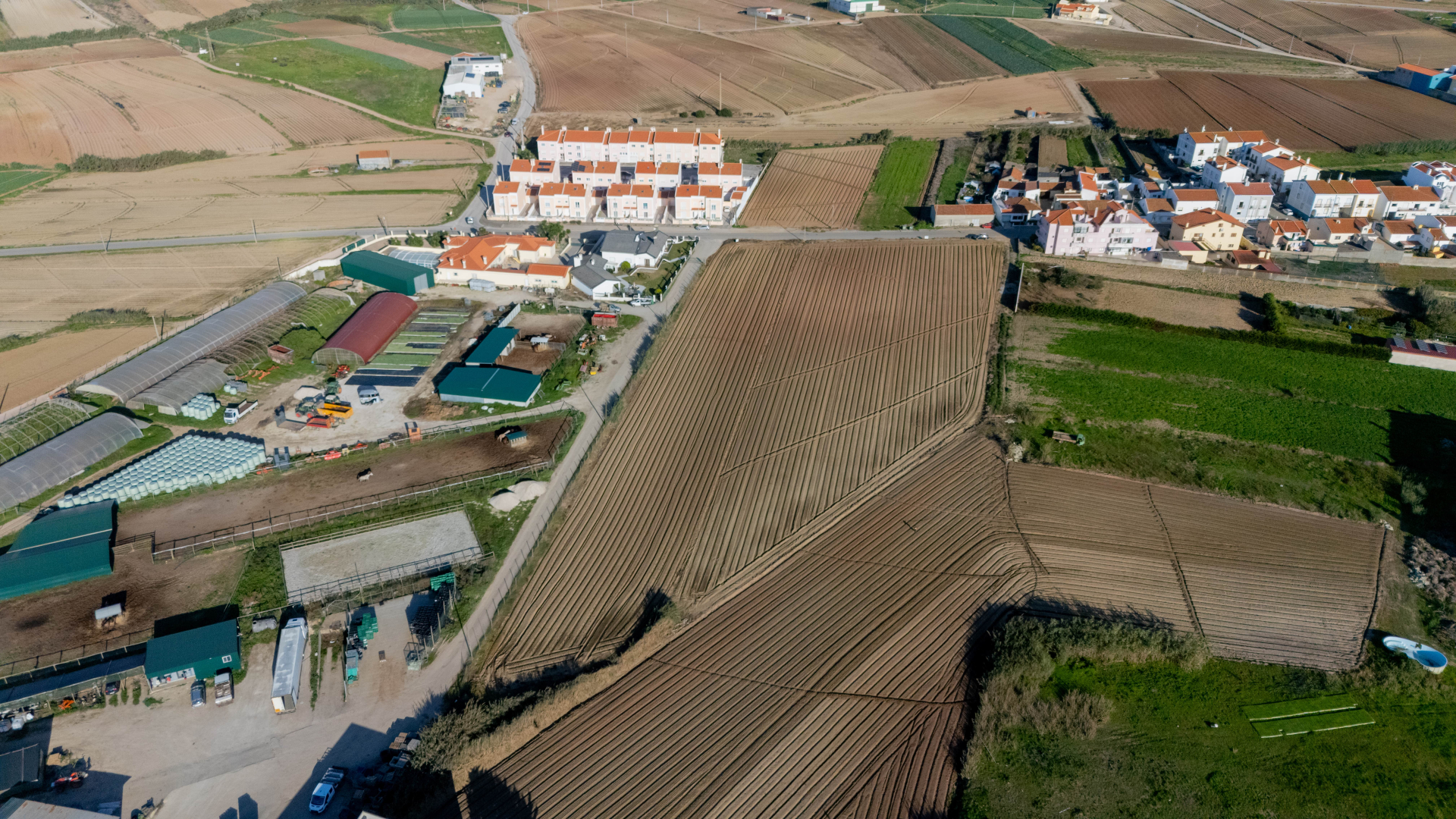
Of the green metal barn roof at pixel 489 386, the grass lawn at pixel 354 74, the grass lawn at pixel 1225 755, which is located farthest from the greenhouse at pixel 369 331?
the grass lawn at pixel 354 74

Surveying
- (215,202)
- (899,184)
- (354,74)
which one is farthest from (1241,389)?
(354,74)

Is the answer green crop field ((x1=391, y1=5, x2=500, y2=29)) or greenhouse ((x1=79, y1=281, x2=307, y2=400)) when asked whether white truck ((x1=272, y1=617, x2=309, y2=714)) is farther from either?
green crop field ((x1=391, y1=5, x2=500, y2=29))

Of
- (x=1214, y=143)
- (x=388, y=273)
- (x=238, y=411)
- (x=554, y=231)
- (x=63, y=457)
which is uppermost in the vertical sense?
(x=1214, y=143)

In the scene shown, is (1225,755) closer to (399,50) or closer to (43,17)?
(399,50)

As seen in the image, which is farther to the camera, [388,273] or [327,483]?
[388,273]

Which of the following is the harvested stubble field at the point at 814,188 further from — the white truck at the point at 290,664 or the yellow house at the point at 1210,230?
the white truck at the point at 290,664

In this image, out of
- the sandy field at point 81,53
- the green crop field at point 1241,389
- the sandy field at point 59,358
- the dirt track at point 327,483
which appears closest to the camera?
the dirt track at point 327,483
